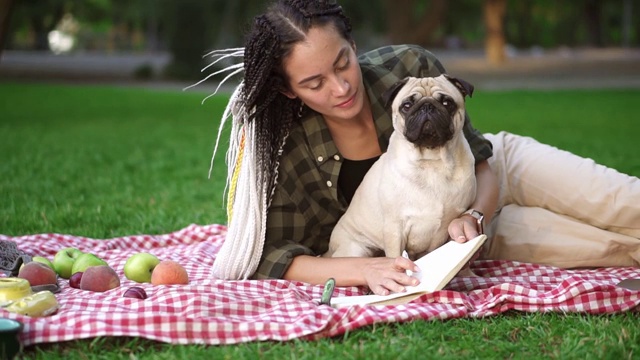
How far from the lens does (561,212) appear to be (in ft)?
16.4

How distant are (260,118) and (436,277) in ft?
4.16

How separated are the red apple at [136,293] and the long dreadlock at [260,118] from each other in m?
0.55

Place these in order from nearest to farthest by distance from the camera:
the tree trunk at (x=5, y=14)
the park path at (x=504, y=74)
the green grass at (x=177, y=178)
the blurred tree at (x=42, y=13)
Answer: the green grass at (x=177, y=178) < the tree trunk at (x=5, y=14) < the park path at (x=504, y=74) < the blurred tree at (x=42, y=13)

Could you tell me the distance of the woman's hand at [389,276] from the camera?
13.3ft

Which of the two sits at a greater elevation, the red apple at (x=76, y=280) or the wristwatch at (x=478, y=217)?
the wristwatch at (x=478, y=217)

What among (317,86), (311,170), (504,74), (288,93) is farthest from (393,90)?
(504,74)

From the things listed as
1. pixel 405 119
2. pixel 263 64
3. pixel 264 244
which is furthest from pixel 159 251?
pixel 405 119

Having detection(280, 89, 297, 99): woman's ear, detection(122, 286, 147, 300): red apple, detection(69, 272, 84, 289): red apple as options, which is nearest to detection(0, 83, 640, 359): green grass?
detection(122, 286, 147, 300): red apple

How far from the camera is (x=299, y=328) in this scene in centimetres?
358

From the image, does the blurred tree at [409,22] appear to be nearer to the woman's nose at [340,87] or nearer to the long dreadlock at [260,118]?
the long dreadlock at [260,118]

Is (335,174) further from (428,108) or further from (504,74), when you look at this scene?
(504,74)

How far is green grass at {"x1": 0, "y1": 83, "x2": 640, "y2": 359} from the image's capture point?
3.46 metres

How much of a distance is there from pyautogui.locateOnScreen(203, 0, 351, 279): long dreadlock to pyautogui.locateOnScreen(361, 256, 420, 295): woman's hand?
65cm

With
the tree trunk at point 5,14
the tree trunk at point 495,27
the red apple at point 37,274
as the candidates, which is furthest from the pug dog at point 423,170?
the tree trunk at point 495,27
